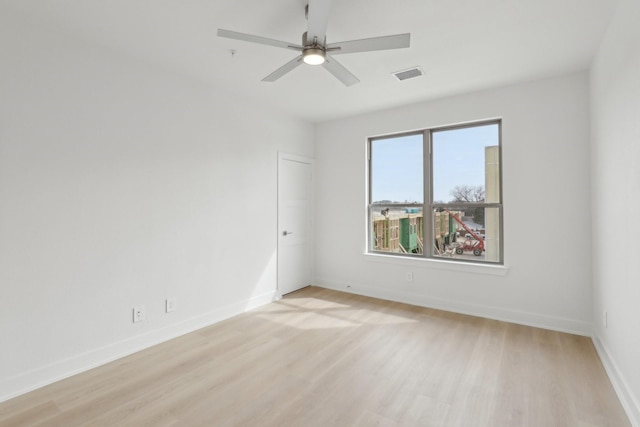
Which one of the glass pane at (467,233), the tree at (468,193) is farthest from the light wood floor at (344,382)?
the tree at (468,193)

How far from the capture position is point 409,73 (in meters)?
3.11

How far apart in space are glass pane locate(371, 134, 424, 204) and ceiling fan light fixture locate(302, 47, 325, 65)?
95.8 inches

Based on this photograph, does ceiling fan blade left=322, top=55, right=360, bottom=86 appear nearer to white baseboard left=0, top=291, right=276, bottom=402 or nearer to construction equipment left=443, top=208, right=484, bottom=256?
construction equipment left=443, top=208, right=484, bottom=256

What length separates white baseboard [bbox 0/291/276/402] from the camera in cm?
214

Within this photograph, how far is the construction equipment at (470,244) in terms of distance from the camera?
12.2 ft

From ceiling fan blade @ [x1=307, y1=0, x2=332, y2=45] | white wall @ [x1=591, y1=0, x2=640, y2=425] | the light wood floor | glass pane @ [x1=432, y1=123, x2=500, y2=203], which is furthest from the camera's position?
glass pane @ [x1=432, y1=123, x2=500, y2=203]

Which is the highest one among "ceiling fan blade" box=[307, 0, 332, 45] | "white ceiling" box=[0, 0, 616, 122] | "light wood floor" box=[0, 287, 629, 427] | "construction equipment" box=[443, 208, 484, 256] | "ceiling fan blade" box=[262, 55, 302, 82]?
"white ceiling" box=[0, 0, 616, 122]

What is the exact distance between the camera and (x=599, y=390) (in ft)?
7.05

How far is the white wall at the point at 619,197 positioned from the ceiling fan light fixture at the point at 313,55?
1.83 m

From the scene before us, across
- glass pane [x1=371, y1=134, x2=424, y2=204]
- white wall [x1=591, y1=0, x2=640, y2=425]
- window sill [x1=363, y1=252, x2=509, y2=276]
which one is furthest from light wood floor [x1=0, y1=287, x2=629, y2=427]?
glass pane [x1=371, y1=134, x2=424, y2=204]

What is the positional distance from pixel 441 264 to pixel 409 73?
229cm

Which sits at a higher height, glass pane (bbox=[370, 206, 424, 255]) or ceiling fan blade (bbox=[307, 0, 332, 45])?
ceiling fan blade (bbox=[307, 0, 332, 45])

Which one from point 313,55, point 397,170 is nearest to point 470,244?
point 397,170

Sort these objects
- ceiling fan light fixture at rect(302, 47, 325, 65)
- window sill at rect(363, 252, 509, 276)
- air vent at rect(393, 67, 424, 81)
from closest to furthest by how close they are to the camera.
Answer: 1. ceiling fan light fixture at rect(302, 47, 325, 65)
2. air vent at rect(393, 67, 424, 81)
3. window sill at rect(363, 252, 509, 276)
